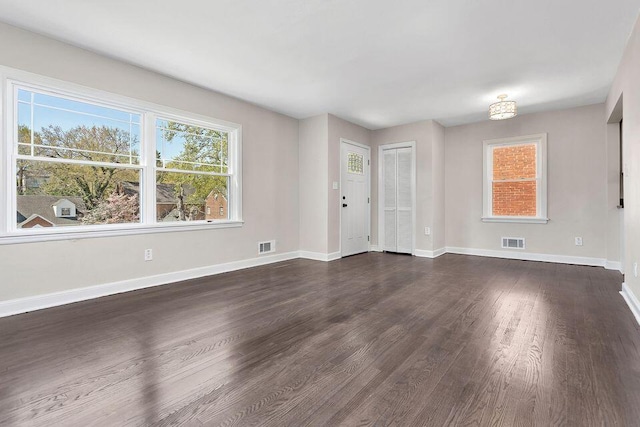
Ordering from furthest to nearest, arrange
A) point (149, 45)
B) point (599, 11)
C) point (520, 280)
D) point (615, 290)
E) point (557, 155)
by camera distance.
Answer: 1. point (557, 155)
2. point (520, 280)
3. point (615, 290)
4. point (149, 45)
5. point (599, 11)

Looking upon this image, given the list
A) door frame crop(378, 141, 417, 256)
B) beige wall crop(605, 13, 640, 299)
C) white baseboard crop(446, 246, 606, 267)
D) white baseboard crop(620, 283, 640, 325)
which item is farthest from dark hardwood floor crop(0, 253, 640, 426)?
door frame crop(378, 141, 417, 256)

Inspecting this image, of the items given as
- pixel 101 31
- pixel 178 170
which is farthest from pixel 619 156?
pixel 101 31

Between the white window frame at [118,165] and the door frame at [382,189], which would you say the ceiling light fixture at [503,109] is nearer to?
the door frame at [382,189]

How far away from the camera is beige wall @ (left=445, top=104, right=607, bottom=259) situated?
4703mm

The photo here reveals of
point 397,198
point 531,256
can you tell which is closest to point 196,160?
point 397,198

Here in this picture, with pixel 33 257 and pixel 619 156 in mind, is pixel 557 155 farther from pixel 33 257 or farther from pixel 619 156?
pixel 33 257

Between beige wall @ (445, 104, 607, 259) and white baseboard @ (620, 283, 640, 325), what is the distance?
1.83 meters

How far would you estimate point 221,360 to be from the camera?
1908 millimetres

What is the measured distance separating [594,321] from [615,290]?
1.36m

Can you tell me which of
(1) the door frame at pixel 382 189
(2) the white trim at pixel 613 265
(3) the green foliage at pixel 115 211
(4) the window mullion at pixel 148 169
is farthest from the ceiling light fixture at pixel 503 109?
(3) the green foliage at pixel 115 211

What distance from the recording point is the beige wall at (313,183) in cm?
528

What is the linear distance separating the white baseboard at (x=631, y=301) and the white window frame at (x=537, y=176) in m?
2.08

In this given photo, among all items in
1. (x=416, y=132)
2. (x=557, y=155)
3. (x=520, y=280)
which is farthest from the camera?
(x=416, y=132)

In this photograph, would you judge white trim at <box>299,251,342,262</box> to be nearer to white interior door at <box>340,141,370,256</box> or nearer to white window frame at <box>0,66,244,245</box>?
white interior door at <box>340,141,370,256</box>
